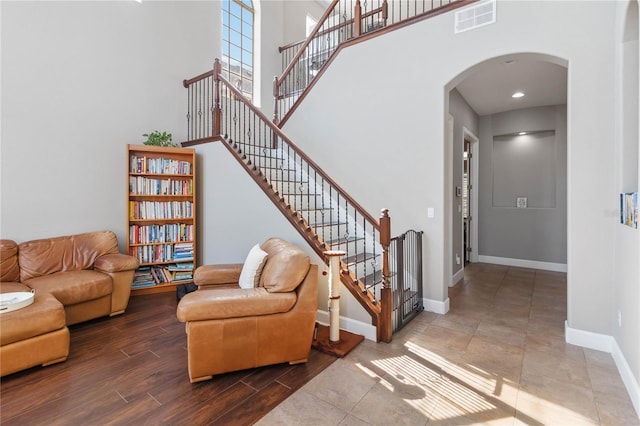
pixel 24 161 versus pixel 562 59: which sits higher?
pixel 562 59

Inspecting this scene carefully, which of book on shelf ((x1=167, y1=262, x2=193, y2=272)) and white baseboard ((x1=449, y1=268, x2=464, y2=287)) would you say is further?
white baseboard ((x1=449, y1=268, x2=464, y2=287))

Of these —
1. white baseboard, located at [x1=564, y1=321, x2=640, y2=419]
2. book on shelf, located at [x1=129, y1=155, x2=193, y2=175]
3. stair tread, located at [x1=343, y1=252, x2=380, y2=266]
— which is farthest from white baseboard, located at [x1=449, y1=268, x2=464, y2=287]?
book on shelf, located at [x1=129, y1=155, x2=193, y2=175]

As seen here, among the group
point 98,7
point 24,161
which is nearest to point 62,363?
point 24,161

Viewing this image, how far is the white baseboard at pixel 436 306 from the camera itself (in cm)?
360

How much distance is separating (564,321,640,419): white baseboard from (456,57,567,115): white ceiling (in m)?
2.71

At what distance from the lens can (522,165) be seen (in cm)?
601

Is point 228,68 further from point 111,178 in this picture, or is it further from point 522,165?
point 522,165

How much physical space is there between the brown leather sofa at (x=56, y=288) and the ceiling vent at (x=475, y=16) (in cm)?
454

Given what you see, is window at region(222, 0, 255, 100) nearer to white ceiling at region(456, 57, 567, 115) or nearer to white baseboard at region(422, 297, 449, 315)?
white ceiling at region(456, 57, 567, 115)

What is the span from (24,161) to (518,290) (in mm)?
6472

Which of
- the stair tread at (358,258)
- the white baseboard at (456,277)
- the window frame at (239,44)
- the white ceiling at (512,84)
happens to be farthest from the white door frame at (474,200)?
the window frame at (239,44)

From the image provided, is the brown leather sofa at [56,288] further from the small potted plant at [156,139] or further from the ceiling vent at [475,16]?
the ceiling vent at [475,16]

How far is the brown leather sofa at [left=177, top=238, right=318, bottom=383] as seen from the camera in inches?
84.7

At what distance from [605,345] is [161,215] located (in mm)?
5115
